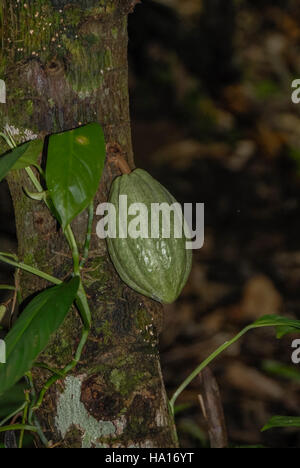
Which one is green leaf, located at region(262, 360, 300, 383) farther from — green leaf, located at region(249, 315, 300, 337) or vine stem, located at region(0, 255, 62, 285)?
vine stem, located at region(0, 255, 62, 285)

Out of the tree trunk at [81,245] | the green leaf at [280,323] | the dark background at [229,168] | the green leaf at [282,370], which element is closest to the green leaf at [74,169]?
the tree trunk at [81,245]

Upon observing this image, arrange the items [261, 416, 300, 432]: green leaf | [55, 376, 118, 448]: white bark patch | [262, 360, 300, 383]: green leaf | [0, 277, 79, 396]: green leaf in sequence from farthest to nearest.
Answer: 1. [262, 360, 300, 383]: green leaf
2. [261, 416, 300, 432]: green leaf
3. [55, 376, 118, 448]: white bark patch
4. [0, 277, 79, 396]: green leaf

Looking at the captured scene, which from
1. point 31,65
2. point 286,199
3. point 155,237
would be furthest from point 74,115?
point 286,199

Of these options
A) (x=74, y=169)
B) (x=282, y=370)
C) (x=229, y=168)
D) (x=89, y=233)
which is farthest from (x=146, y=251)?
(x=229, y=168)

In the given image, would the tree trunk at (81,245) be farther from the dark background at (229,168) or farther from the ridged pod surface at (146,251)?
the dark background at (229,168)

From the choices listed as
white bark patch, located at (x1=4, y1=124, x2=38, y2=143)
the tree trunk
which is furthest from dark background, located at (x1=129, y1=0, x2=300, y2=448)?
white bark patch, located at (x1=4, y1=124, x2=38, y2=143)
